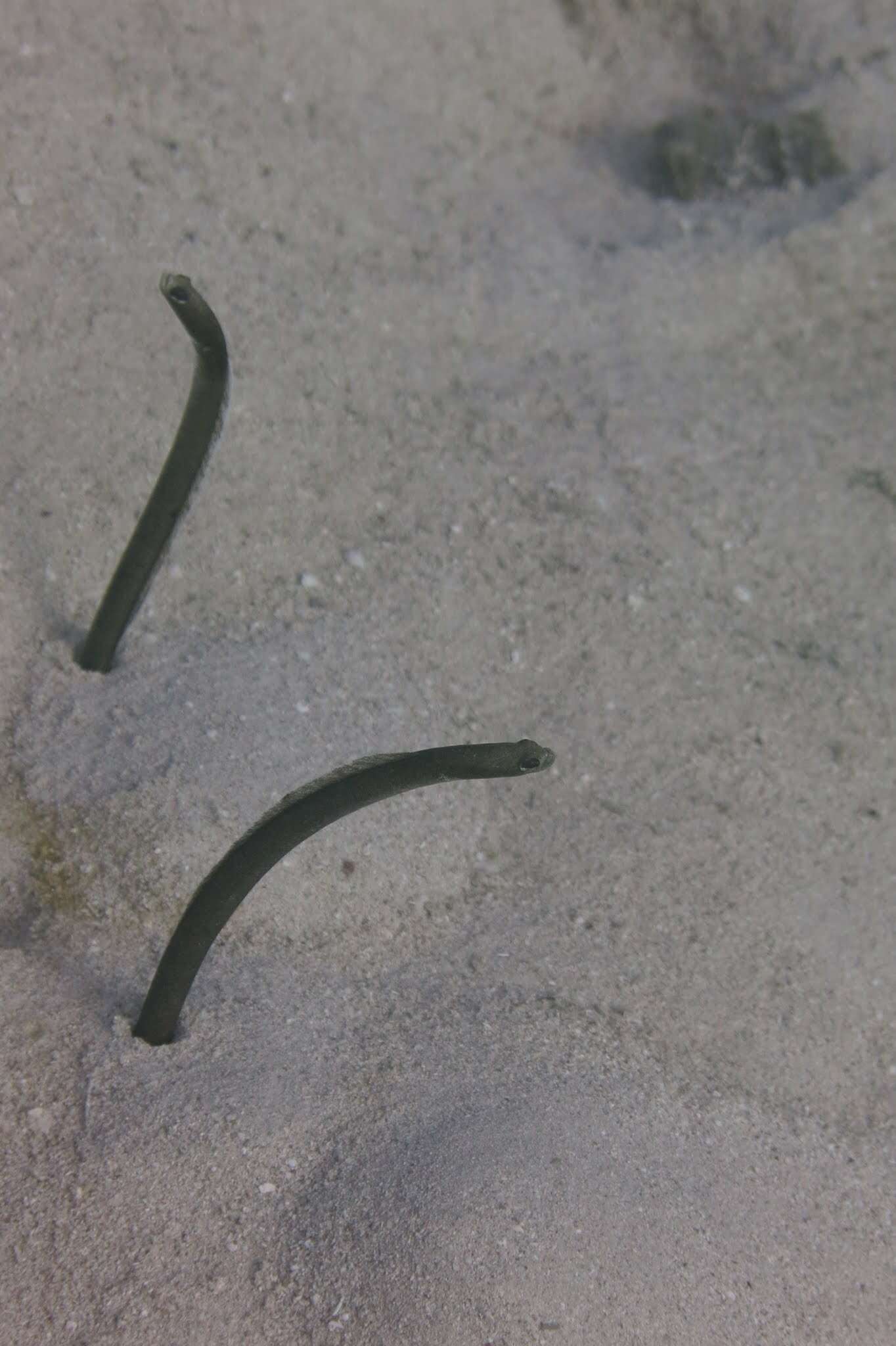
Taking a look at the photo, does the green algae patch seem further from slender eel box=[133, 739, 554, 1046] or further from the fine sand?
slender eel box=[133, 739, 554, 1046]

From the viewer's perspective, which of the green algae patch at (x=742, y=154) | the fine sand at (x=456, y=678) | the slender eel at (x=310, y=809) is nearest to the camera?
the slender eel at (x=310, y=809)

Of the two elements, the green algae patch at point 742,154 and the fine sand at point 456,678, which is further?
the green algae patch at point 742,154

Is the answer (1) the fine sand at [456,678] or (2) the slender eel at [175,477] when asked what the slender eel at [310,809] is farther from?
(2) the slender eel at [175,477]

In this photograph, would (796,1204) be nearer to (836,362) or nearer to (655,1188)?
(655,1188)

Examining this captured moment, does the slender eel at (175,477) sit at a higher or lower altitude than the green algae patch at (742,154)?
lower

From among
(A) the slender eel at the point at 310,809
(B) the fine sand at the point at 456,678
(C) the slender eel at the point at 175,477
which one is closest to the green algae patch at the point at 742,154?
(B) the fine sand at the point at 456,678

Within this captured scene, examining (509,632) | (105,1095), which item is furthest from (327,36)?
(105,1095)

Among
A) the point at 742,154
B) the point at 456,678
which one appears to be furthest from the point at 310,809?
the point at 742,154
